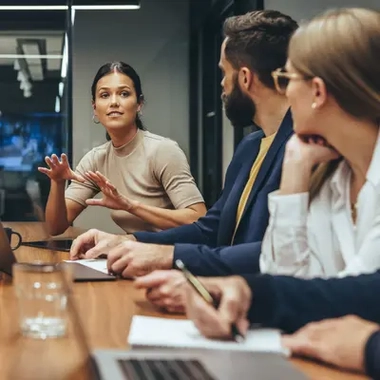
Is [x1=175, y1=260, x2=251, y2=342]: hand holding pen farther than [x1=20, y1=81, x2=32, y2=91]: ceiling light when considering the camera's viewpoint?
No

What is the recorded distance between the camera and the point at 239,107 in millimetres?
2107

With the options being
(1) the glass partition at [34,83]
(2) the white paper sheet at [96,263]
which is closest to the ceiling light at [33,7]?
(1) the glass partition at [34,83]


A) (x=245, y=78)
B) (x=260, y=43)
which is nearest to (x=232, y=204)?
(x=245, y=78)

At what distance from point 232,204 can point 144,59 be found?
3.76 metres

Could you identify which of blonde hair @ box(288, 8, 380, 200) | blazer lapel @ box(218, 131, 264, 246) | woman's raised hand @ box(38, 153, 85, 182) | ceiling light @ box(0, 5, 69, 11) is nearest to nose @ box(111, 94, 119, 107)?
woman's raised hand @ box(38, 153, 85, 182)

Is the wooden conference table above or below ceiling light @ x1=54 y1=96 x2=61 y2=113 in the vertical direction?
below

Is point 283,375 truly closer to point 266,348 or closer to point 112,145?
point 266,348

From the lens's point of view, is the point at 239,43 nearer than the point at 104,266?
No

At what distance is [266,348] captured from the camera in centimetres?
93

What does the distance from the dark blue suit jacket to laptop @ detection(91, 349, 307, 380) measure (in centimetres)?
62

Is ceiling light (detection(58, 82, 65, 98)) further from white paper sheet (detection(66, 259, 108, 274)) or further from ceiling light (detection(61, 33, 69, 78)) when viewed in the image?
white paper sheet (detection(66, 259, 108, 274))

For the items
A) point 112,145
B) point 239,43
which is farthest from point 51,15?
point 239,43

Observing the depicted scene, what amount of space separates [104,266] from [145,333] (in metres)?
0.74

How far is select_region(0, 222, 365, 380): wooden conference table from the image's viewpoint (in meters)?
0.87
